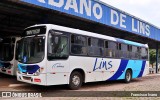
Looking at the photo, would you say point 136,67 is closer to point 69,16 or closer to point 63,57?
point 69,16

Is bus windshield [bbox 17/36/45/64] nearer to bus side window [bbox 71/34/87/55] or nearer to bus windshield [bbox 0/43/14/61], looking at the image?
bus side window [bbox 71/34/87/55]

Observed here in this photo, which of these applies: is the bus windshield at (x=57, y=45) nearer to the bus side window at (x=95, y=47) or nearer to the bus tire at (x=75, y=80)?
the bus tire at (x=75, y=80)

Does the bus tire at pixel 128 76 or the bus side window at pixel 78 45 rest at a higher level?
the bus side window at pixel 78 45

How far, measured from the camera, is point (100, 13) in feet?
58.2

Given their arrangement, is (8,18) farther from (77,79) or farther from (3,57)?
(77,79)

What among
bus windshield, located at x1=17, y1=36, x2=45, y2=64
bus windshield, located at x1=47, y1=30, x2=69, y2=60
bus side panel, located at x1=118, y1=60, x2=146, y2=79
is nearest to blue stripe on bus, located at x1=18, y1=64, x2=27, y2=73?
bus windshield, located at x1=17, y1=36, x2=45, y2=64

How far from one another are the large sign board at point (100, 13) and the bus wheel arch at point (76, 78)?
3.97 m

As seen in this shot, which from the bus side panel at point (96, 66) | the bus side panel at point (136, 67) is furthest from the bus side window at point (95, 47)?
the bus side panel at point (136, 67)

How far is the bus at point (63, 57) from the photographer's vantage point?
1043 cm

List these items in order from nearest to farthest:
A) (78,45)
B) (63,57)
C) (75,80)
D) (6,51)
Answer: (63,57), (75,80), (78,45), (6,51)

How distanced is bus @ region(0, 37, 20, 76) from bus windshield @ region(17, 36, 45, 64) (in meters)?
3.39

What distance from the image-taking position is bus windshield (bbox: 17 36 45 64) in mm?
10500

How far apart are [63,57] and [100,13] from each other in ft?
24.8

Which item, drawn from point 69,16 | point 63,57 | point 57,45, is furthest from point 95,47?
point 69,16
